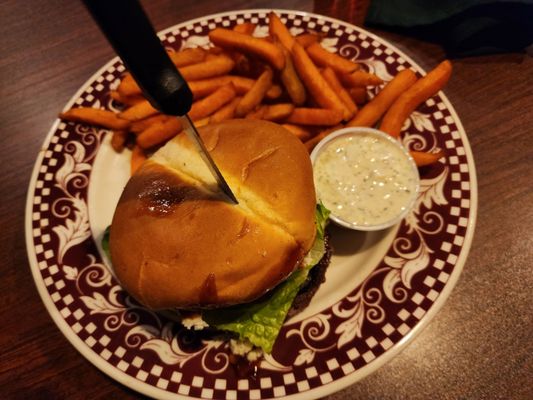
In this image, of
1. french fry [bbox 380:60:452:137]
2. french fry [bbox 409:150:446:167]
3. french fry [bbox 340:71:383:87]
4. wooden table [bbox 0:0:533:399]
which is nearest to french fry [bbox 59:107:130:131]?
wooden table [bbox 0:0:533:399]

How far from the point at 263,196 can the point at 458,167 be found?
1.16 metres

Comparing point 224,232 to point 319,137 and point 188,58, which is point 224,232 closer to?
point 319,137

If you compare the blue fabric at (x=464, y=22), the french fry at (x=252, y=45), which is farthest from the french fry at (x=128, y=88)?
the blue fabric at (x=464, y=22)

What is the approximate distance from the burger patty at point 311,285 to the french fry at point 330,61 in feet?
2.99

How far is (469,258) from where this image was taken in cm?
199

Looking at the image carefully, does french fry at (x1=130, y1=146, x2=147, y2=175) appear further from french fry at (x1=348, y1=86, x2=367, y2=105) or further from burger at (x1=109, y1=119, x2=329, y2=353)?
french fry at (x1=348, y1=86, x2=367, y2=105)

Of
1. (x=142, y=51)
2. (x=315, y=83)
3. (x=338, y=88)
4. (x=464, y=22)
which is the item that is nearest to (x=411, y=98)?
(x=338, y=88)

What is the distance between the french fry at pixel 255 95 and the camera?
2088 mm

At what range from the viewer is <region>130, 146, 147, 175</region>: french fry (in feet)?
7.30

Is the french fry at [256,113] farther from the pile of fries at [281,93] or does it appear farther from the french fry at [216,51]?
the french fry at [216,51]

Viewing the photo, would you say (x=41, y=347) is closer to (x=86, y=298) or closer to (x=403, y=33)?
(x=86, y=298)

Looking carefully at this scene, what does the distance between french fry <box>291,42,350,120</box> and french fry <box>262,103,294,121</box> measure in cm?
15

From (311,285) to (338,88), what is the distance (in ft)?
3.38

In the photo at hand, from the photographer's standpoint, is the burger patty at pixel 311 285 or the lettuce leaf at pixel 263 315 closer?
the lettuce leaf at pixel 263 315
